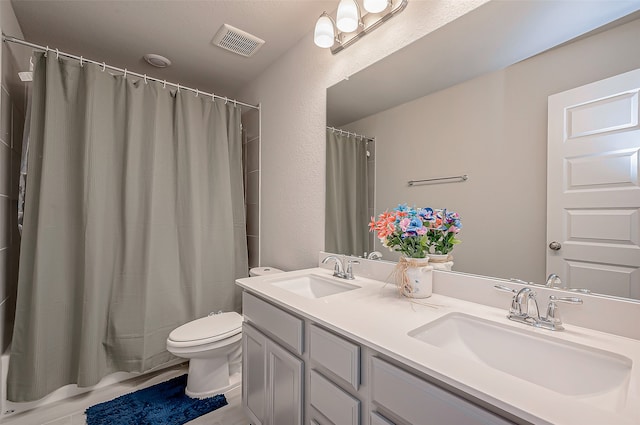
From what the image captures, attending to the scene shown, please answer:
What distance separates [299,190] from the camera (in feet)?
6.43

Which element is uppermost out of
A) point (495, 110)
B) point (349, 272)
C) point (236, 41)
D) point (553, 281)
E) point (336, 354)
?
point (236, 41)

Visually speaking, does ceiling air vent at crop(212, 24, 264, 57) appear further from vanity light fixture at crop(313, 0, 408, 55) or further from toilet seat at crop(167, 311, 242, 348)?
toilet seat at crop(167, 311, 242, 348)

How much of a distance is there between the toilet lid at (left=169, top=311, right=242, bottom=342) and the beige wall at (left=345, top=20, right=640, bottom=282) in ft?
4.35

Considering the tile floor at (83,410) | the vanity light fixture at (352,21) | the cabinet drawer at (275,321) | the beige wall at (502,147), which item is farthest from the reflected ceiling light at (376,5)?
the tile floor at (83,410)

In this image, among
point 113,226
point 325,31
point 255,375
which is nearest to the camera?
point 255,375

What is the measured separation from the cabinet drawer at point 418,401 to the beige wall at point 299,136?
1.09 meters

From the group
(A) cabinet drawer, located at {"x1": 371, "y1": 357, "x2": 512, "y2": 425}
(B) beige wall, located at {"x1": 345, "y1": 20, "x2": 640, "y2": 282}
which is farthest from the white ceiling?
(A) cabinet drawer, located at {"x1": 371, "y1": 357, "x2": 512, "y2": 425}

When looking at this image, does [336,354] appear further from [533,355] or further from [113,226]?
[113,226]

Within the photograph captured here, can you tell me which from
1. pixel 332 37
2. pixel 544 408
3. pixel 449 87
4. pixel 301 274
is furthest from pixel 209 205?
pixel 544 408

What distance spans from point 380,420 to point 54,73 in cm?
237

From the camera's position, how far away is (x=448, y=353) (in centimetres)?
67

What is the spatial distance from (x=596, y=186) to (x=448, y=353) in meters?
0.68

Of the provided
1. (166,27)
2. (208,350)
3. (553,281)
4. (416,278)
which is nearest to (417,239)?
(416,278)

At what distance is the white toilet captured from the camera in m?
1.60
